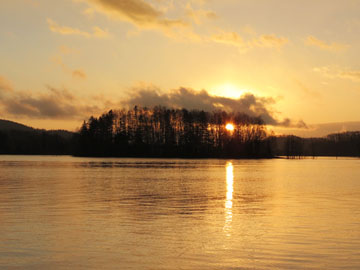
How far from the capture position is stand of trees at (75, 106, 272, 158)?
163m

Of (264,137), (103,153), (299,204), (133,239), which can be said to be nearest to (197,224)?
(133,239)

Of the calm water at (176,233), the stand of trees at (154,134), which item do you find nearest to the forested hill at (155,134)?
Result: the stand of trees at (154,134)

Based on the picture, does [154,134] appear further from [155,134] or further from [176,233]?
[176,233]

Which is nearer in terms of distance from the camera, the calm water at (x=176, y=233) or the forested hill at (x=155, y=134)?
the calm water at (x=176, y=233)

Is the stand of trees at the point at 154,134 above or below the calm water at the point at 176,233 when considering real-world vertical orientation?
above

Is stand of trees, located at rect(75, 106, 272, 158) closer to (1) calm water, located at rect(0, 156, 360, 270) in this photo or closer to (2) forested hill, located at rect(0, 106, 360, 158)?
(2) forested hill, located at rect(0, 106, 360, 158)

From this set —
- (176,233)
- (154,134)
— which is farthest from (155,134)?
(176,233)

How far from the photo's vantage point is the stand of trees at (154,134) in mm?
163000

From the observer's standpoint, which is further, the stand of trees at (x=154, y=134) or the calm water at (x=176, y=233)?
the stand of trees at (x=154, y=134)

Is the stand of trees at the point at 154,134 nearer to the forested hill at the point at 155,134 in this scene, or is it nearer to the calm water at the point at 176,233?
the forested hill at the point at 155,134

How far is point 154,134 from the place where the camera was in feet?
545

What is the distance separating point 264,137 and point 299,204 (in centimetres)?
15237

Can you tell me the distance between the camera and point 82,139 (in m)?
165

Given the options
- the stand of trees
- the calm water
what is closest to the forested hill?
the stand of trees
